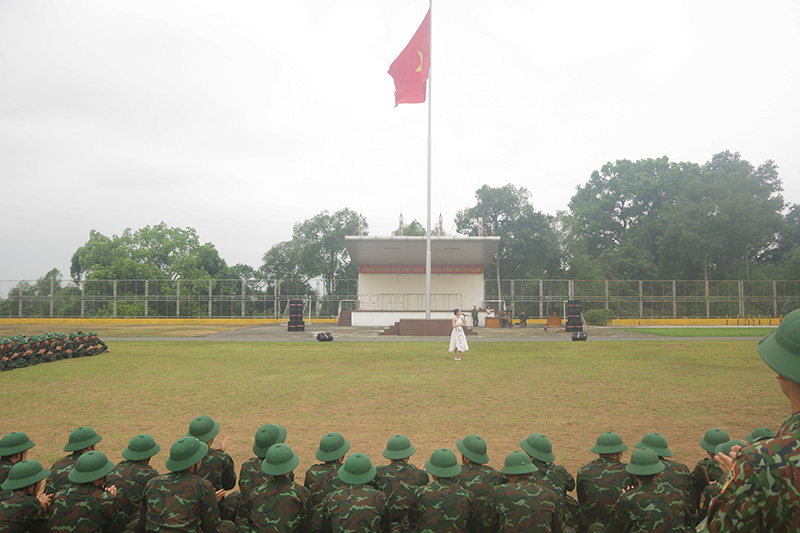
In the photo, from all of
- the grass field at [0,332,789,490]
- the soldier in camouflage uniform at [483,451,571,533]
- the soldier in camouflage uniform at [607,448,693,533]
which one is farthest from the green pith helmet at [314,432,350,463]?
the soldier in camouflage uniform at [607,448,693,533]

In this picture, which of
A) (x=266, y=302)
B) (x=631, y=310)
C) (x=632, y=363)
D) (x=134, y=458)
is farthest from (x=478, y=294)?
(x=134, y=458)

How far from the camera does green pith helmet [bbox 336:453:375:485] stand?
149 inches

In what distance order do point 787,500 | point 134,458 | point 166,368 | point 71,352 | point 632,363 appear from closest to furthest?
1. point 787,500
2. point 134,458
3. point 166,368
4. point 632,363
5. point 71,352

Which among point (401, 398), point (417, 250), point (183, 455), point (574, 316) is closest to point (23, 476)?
point (183, 455)

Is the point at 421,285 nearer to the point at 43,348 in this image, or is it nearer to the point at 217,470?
the point at 43,348

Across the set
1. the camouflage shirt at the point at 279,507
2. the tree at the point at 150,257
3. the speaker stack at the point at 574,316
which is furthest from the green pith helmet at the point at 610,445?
the tree at the point at 150,257

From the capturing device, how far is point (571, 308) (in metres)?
32.4

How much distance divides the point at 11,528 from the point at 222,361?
14.1 meters

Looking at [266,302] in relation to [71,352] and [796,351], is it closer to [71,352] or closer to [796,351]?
[71,352]

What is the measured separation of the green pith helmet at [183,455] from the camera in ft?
12.7

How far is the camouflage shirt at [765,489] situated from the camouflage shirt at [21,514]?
14.1ft

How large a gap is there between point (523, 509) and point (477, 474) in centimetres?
66

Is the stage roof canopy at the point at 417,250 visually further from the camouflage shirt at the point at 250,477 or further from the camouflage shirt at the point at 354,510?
the camouflage shirt at the point at 354,510

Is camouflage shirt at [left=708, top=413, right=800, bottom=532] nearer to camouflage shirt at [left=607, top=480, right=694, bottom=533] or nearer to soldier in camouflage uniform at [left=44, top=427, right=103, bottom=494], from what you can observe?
camouflage shirt at [left=607, top=480, right=694, bottom=533]
